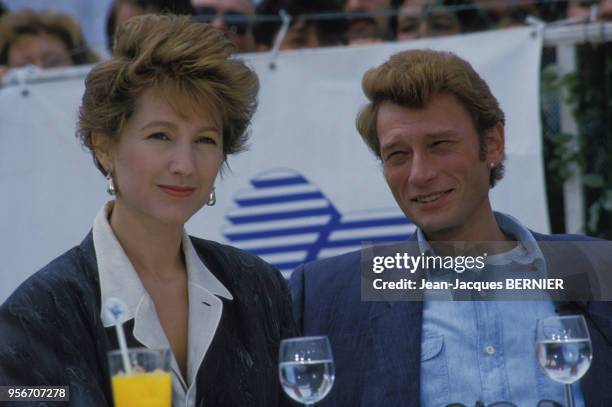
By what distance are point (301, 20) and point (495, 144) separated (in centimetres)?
114

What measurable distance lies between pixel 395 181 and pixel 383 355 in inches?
17.1

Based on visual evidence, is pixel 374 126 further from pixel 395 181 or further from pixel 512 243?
pixel 512 243

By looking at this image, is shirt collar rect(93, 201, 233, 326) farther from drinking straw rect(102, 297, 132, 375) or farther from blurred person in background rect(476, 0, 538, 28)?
blurred person in background rect(476, 0, 538, 28)

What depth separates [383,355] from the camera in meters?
2.61

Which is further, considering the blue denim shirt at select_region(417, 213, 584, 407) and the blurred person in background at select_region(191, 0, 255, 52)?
the blurred person in background at select_region(191, 0, 255, 52)

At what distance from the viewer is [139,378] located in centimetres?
180

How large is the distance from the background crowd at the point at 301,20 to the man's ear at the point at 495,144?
0.90 meters

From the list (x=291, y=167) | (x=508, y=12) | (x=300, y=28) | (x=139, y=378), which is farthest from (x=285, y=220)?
(x=139, y=378)

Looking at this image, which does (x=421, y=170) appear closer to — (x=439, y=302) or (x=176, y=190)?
(x=439, y=302)

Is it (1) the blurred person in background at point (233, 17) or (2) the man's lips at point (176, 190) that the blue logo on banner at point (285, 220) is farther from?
(2) the man's lips at point (176, 190)

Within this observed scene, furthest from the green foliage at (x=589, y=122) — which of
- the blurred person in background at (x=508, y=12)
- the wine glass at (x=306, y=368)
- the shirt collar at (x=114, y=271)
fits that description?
the wine glass at (x=306, y=368)

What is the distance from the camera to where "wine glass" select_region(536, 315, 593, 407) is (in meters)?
2.00

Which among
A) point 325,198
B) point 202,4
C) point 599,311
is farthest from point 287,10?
point 599,311

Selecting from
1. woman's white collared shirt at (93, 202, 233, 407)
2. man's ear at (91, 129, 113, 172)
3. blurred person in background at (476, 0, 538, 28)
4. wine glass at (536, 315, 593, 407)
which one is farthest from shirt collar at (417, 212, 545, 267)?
blurred person in background at (476, 0, 538, 28)
